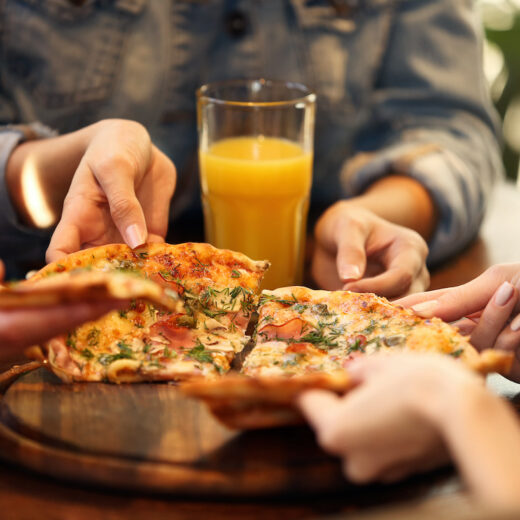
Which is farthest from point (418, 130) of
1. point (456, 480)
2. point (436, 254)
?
point (456, 480)

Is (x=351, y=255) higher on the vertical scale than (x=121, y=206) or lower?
lower

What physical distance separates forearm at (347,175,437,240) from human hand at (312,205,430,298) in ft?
0.49

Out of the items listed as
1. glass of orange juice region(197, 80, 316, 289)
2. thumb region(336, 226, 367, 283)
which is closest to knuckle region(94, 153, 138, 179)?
glass of orange juice region(197, 80, 316, 289)

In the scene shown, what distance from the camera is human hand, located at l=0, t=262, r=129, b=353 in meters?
0.91

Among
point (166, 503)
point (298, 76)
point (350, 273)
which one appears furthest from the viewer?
point (298, 76)

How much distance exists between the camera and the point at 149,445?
0.98 m

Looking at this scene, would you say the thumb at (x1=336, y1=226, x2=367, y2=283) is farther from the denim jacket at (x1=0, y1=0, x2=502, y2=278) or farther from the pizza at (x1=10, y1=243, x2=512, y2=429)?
the denim jacket at (x1=0, y1=0, x2=502, y2=278)

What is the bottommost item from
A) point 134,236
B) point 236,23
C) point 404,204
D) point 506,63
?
point 506,63

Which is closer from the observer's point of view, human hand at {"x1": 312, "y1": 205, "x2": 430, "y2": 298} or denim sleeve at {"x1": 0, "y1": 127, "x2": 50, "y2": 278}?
human hand at {"x1": 312, "y1": 205, "x2": 430, "y2": 298}

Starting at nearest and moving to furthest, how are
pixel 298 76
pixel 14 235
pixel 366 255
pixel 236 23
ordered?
pixel 366 255
pixel 14 235
pixel 236 23
pixel 298 76

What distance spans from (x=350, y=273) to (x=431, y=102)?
3.92ft

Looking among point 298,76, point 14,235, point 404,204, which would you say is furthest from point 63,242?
point 298,76

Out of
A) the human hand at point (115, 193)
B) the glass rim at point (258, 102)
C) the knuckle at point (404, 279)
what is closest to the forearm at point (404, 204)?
the glass rim at point (258, 102)

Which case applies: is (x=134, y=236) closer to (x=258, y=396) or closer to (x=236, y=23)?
(x=258, y=396)
